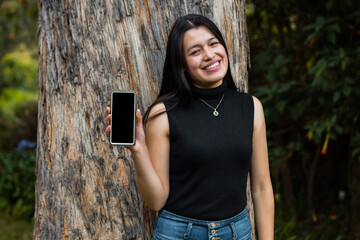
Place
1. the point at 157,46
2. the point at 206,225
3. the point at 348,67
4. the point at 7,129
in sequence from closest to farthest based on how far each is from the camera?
the point at 206,225 < the point at 157,46 < the point at 348,67 < the point at 7,129

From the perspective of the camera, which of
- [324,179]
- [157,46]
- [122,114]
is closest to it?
[122,114]

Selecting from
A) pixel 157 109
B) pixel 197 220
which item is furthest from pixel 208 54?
pixel 197 220

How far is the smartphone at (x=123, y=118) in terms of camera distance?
1833mm

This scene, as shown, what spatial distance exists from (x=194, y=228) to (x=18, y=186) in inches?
201

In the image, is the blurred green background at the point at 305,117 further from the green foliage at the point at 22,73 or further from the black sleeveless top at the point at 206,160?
the green foliage at the point at 22,73

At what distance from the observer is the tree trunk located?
2.37 metres

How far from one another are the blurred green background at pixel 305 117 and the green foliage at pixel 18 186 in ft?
0.05

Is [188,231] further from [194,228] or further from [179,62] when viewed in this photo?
[179,62]

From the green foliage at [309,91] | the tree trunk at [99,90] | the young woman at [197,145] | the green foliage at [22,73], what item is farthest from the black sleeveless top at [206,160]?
the green foliage at [22,73]

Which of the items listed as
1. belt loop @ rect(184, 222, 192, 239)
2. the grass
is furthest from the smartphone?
the grass

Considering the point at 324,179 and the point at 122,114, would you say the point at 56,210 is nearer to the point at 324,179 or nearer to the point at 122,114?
the point at 122,114

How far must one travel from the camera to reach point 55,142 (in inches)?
98.0

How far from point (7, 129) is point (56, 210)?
7.50 m

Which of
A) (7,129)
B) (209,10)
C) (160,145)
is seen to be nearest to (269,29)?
(209,10)
